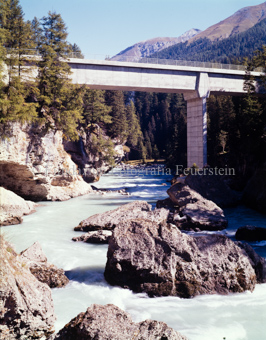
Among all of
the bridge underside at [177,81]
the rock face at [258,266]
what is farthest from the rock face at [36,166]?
the rock face at [258,266]

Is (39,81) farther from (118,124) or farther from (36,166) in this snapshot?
(118,124)

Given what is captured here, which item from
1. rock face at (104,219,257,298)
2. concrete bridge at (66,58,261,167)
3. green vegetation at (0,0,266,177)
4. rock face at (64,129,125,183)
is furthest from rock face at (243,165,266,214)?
rock face at (64,129,125,183)

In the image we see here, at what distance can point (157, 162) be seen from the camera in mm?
90000

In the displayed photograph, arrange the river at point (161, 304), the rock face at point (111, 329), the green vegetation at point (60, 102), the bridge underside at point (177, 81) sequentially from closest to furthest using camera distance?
the rock face at point (111, 329), the river at point (161, 304), the green vegetation at point (60, 102), the bridge underside at point (177, 81)

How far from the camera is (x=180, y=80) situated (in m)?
36.5

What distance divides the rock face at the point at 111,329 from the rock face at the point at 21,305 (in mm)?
959

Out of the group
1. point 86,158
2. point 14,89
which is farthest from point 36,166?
point 86,158

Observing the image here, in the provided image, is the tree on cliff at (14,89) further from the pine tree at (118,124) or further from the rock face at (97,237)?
the pine tree at (118,124)

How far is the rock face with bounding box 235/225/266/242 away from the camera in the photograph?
16.4m

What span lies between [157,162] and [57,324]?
270 ft

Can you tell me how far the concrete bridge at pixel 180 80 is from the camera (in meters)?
33.5

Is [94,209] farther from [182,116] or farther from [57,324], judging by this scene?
[182,116]

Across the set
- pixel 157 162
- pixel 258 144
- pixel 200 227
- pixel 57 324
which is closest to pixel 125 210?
pixel 200 227

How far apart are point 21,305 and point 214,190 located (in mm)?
22197
